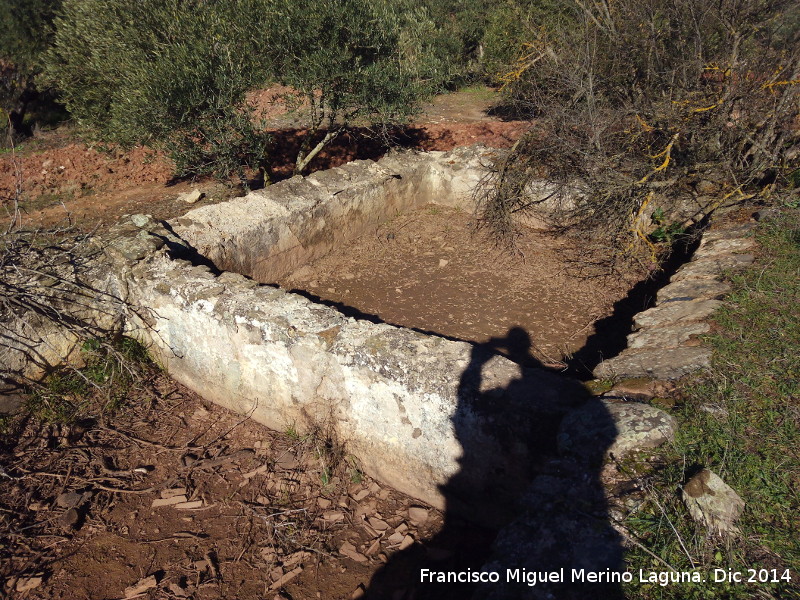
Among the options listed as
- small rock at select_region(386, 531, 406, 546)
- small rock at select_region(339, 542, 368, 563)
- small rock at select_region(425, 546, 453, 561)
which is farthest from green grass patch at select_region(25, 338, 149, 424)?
small rock at select_region(425, 546, 453, 561)

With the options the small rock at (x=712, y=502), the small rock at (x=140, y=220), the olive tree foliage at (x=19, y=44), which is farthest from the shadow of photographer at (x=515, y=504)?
the olive tree foliage at (x=19, y=44)

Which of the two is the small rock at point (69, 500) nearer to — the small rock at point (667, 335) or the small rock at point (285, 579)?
the small rock at point (285, 579)

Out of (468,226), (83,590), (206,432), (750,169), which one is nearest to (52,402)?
(206,432)

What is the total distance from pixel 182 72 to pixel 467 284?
176 inches

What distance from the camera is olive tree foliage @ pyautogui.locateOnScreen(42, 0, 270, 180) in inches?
265

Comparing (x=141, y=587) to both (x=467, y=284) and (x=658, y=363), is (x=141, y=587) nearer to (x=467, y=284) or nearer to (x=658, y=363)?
(x=658, y=363)

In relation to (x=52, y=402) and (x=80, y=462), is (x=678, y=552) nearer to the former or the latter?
(x=80, y=462)

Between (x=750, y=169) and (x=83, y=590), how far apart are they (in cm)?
781

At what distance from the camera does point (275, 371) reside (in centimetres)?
447

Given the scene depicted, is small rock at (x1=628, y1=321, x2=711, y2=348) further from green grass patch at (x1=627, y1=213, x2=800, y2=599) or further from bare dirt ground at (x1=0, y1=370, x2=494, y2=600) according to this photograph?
bare dirt ground at (x1=0, y1=370, x2=494, y2=600)

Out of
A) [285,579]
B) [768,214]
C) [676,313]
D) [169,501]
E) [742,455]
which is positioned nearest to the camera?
[742,455]

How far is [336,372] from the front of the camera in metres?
4.12

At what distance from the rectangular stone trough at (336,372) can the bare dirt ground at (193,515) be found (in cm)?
27

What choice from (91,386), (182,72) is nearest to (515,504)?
(91,386)
